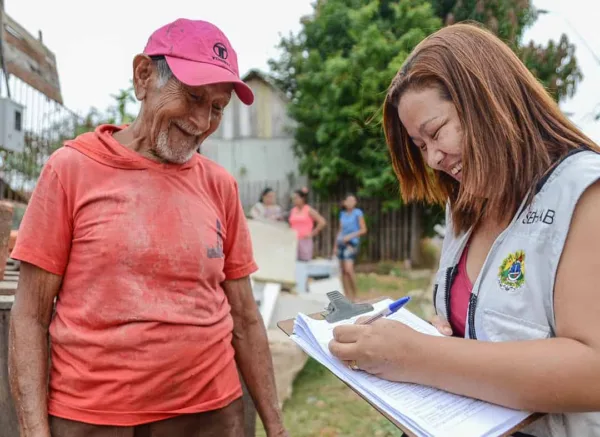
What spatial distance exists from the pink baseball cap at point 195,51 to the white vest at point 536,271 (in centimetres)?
95

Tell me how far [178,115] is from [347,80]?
10326 mm

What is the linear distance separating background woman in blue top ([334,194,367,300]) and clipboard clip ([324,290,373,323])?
19.2 feet

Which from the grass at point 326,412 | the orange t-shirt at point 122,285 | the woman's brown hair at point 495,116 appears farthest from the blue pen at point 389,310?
the grass at point 326,412

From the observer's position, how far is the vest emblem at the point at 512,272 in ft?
2.99

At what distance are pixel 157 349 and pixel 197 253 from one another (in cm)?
30

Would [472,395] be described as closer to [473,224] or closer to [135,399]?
[473,224]

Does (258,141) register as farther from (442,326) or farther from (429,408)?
(429,408)

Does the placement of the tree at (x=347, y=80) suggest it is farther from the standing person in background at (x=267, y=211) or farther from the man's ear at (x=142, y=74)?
the man's ear at (x=142, y=74)

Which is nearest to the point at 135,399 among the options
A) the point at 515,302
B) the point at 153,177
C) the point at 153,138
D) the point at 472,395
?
the point at 153,177

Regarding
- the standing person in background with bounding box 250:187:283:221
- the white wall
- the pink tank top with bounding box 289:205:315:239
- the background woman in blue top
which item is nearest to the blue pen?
the background woman in blue top

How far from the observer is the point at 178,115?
1.46 meters

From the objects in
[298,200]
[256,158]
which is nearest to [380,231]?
[256,158]

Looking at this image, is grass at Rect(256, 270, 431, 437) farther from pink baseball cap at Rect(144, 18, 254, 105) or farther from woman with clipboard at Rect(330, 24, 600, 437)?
pink baseball cap at Rect(144, 18, 254, 105)

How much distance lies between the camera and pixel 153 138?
147 cm
